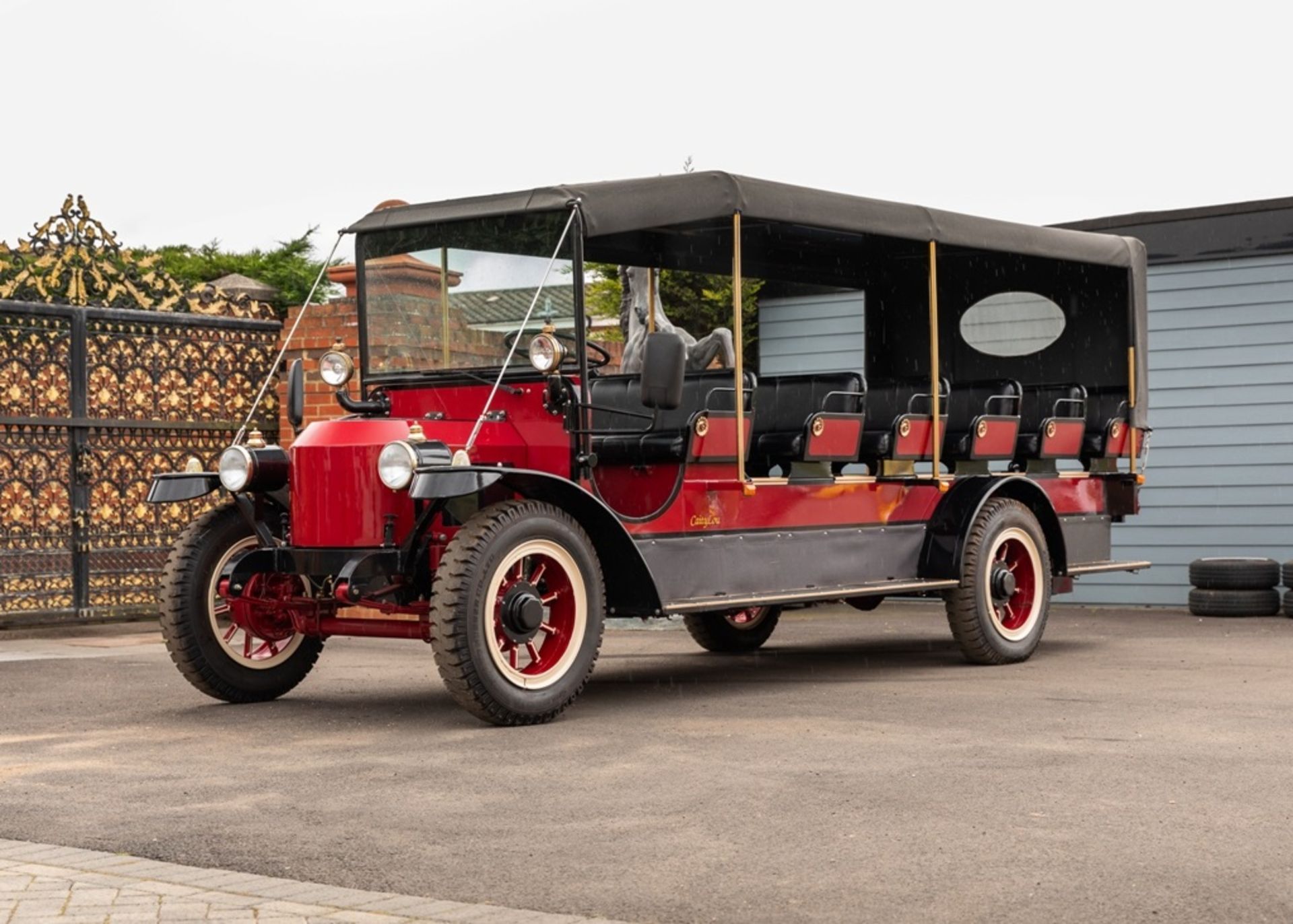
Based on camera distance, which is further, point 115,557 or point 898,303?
point 115,557

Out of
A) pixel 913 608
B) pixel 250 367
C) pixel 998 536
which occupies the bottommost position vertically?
pixel 913 608

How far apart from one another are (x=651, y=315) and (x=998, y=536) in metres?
2.42

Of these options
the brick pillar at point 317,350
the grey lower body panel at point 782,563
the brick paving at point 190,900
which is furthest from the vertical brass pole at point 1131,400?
the brick paving at point 190,900

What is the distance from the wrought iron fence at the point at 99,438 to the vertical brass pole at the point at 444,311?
5.76 metres

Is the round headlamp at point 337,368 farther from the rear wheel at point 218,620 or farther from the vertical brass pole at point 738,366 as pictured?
the vertical brass pole at point 738,366

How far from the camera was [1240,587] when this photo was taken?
15.2 m

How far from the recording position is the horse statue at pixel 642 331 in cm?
1170

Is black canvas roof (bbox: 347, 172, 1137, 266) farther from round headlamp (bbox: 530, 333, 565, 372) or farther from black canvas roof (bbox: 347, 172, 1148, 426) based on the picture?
round headlamp (bbox: 530, 333, 565, 372)

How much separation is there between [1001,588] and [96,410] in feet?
24.0

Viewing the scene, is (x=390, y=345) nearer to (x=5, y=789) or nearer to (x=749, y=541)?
(x=749, y=541)

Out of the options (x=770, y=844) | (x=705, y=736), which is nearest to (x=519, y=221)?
(x=705, y=736)

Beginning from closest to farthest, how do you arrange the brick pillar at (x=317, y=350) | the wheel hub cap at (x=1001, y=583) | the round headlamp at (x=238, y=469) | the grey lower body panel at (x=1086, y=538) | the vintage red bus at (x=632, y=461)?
the vintage red bus at (x=632, y=461) < the round headlamp at (x=238, y=469) < the wheel hub cap at (x=1001, y=583) < the grey lower body panel at (x=1086, y=538) < the brick pillar at (x=317, y=350)

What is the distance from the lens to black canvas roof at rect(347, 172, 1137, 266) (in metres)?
9.50

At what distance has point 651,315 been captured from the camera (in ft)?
37.9
